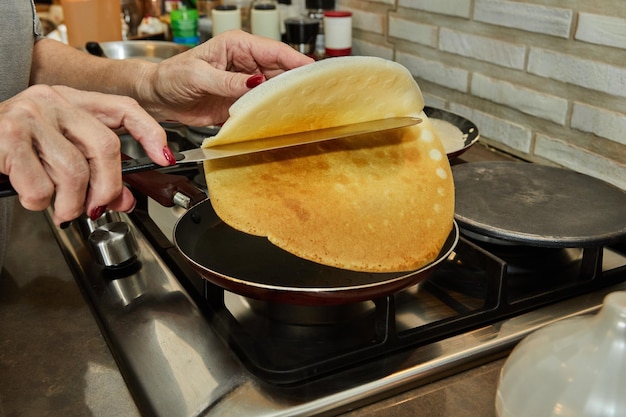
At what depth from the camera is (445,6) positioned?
1.27 metres

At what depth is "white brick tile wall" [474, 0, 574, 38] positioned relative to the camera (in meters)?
1.02

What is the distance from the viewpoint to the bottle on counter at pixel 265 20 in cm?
174

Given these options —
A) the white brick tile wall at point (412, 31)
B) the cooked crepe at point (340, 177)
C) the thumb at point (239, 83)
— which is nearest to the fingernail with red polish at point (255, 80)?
the thumb at point (239, 83)

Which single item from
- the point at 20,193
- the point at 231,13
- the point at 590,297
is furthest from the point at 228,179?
the point at 231,13

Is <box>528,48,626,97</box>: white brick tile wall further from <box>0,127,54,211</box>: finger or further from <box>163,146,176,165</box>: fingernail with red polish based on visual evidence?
<box>0,127,54,211</box>: finger

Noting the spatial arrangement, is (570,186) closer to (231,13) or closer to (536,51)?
(536,51)

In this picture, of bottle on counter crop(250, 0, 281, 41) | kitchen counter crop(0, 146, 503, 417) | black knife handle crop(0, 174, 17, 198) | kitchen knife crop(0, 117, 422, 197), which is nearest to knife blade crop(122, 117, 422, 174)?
kitchen knife crop(0, 117, 422, 197)

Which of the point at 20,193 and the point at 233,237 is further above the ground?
the point at 20,193

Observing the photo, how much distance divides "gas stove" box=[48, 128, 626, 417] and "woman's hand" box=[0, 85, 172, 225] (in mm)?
165

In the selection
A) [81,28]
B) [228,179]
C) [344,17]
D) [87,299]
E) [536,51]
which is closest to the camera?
[228,179]

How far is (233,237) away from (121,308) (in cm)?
16

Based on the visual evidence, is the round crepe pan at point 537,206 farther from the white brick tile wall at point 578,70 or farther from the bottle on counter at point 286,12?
the bottle on counter at point 286,12

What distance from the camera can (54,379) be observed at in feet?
2.04

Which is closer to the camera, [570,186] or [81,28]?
[570,186]
